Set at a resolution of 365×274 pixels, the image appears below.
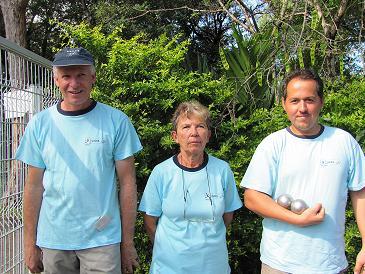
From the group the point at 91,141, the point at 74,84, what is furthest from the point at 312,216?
the point at 74,84

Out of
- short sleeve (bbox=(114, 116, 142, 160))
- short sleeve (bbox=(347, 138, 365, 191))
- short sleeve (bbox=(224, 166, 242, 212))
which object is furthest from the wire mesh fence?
short sleeve (bbox=(347, 138, 365, 191))

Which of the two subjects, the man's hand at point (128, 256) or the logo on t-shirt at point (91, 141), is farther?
the man's hand at point (128, 256)

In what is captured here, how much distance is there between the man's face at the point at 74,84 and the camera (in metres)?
2.65

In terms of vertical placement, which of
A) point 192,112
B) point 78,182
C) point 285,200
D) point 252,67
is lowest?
point 285,200

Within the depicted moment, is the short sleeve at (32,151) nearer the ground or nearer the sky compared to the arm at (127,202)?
nearer the sky

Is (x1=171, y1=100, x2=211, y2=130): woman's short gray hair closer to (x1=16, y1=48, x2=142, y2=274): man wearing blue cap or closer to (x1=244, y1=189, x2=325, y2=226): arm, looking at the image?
(x1=16, y1=48, x2=142, y2=274): man wearing blue cap

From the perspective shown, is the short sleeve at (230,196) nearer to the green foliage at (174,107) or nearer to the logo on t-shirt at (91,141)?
the logo on t-shirt at (91,141)

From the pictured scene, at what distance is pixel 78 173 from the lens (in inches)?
103

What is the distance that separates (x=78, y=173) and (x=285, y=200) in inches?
47.6

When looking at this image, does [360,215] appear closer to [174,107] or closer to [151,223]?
[151,223]

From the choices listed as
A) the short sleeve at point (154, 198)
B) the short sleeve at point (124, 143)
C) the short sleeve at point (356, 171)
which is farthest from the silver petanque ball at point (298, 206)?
the short sleeve at point (124, 143)

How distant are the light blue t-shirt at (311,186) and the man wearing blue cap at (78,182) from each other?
0.84 m

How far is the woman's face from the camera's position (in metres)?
2.84

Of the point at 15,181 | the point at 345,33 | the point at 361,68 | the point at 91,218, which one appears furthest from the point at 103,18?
the point at 91,218
